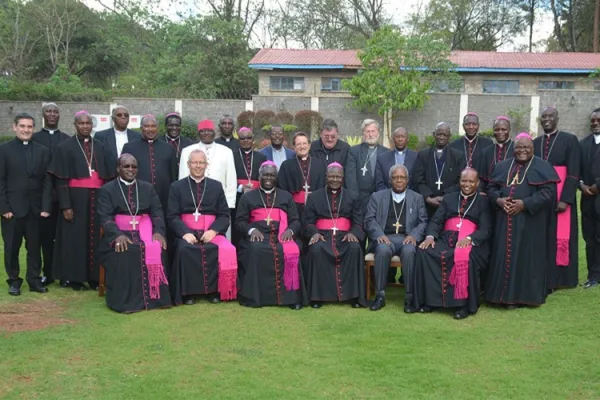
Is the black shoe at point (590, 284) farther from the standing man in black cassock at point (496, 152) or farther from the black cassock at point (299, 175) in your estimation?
the black cassock at point (299, 175)

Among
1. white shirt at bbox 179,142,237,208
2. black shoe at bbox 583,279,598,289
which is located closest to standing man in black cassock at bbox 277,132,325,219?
white shirt at bbox 179,142,237,208

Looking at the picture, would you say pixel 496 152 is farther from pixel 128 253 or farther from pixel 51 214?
pixel 51 214

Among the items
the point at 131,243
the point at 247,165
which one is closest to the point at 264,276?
the point at 131,243

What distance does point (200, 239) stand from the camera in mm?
7234

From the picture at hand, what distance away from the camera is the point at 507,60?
31344 mm

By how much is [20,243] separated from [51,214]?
20.7 inches

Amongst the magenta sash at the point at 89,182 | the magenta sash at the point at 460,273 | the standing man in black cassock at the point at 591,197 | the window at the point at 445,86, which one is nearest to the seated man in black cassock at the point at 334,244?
the magenta sash at the point at 460,273

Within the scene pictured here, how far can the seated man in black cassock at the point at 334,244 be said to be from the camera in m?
6.98

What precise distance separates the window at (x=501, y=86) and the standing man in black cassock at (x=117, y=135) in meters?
25.5

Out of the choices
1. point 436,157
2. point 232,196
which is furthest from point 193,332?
point 436,157

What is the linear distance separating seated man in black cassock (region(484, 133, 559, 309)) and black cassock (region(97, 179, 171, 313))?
3.52 meters

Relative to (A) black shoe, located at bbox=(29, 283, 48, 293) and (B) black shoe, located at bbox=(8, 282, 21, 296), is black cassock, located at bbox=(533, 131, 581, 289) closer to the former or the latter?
(A) black shoe, located at bbox=(29, 283, 48, 293)

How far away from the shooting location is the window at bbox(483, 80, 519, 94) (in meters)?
30.8

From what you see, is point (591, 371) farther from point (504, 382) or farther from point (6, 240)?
point (6, 240)
